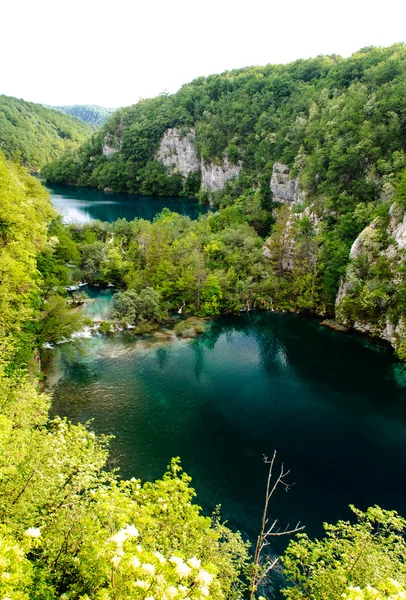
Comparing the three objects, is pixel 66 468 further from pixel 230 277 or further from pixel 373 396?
pixel 230 277

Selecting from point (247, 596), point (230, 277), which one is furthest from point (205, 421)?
point (230, 277)

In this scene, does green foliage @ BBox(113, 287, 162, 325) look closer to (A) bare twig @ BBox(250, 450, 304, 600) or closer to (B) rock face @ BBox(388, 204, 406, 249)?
(A) bare twig @ BBox(250, 450, 304, 600)

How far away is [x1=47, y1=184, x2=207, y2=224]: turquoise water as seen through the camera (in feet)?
269

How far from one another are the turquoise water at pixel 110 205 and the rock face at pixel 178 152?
1207 centimetres

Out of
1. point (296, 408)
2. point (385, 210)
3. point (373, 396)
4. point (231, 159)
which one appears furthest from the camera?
point (231, 159)

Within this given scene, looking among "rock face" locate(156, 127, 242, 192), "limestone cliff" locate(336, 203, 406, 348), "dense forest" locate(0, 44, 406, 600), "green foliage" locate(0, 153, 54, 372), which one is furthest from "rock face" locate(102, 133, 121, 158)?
"green foliage" locate(0, 153, 54, 372)

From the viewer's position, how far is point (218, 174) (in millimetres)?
93812

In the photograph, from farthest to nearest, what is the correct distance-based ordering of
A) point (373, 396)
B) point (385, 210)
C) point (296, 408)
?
point (385, 210) → point (373, 396) → point (296, 408)

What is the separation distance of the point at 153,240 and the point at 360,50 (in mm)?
57656

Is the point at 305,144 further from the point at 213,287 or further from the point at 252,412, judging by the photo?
the point at 252,412

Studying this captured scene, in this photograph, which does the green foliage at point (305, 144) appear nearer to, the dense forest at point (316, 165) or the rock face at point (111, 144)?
the dense forest at point (316, 165)

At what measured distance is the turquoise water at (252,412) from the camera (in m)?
19.5

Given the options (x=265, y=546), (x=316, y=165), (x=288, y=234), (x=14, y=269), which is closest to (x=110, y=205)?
(x=316, y=165)

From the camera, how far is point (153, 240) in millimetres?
44406
